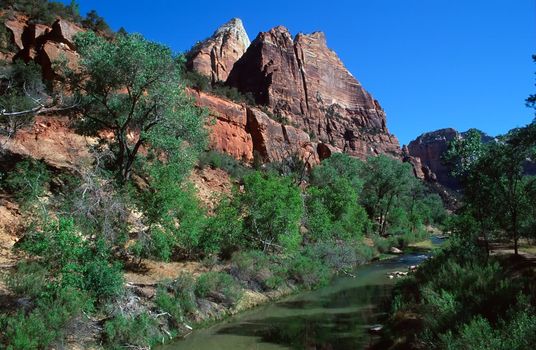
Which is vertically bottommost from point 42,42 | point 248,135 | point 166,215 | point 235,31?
point 166,215

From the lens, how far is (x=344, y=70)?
11800 centimetres

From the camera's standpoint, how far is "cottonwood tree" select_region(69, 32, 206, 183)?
19297 mm

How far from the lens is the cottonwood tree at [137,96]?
19297mm

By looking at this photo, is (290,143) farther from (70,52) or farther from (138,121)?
(138,121)

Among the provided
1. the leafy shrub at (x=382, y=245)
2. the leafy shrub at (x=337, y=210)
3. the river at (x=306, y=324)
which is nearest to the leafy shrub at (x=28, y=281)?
the river at (x=306, y=324)

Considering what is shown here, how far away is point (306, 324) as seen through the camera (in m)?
16.0

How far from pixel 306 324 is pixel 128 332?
6.97 m

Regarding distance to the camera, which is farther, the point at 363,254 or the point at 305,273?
the point at 363,254

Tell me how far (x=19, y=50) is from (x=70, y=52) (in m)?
5.29

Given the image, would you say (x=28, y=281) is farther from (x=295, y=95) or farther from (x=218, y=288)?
(x=295, y=95)

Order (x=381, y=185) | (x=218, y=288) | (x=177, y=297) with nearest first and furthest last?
1. (x=177, y=297)
2. (x=218, y=288)
3. (x=381, y=185)

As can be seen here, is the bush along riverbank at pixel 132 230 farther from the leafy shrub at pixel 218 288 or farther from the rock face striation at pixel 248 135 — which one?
the rock face striation at pixel 248 135

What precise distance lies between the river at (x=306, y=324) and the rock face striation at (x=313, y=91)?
63026 mm

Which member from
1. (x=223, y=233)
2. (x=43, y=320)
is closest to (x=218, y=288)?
(x=223, y=233)
